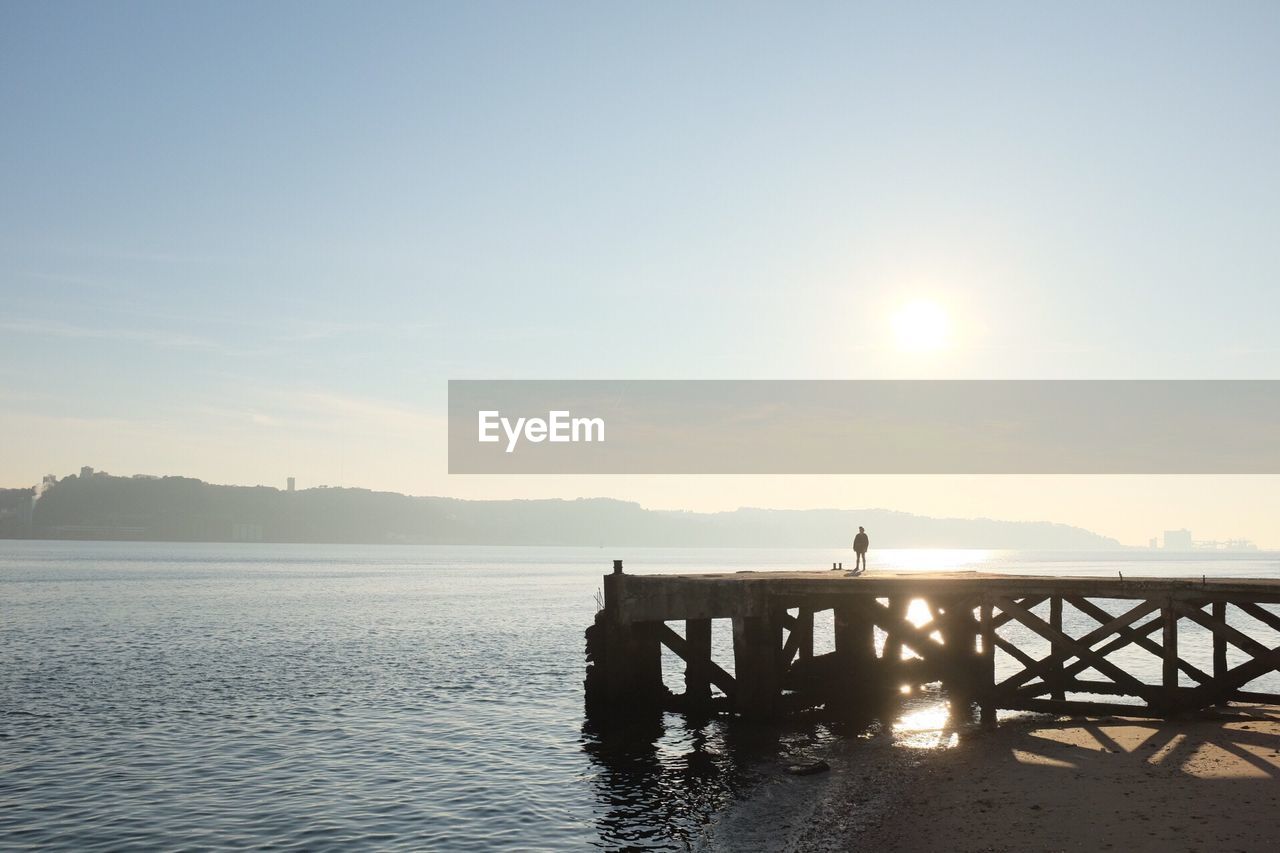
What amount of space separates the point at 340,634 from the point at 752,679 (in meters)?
38.6

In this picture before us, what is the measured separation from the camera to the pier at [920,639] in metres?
22.6

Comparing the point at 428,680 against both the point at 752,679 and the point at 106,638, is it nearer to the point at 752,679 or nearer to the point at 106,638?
the point at 752,679

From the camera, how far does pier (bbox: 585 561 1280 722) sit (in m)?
22.6

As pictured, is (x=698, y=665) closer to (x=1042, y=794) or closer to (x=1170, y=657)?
(x=1042, y=794)

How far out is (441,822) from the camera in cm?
1783

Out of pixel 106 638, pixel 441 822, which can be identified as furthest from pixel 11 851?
pixel 106 638

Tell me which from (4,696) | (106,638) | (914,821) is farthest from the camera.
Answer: (106,638)

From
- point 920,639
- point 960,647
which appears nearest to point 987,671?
point 960,647

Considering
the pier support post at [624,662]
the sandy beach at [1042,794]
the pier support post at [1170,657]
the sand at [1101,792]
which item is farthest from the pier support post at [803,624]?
the pier support post at [1170,657]

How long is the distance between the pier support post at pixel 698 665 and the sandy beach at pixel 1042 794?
4884 millimetres

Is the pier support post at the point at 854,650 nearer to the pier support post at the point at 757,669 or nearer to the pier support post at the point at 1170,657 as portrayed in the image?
the pier support post at the point at 757,669

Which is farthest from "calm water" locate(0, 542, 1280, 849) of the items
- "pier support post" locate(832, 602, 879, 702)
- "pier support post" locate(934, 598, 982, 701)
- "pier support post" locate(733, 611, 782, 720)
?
"pier support post" locate(832, 602, 879, 702)

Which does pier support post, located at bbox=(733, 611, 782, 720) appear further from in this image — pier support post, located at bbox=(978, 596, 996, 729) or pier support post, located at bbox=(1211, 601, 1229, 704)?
pier support post, located at bbox=(1211, 601, 1229, 704)

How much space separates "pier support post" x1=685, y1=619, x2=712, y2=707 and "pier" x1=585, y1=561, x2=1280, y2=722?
40mm
